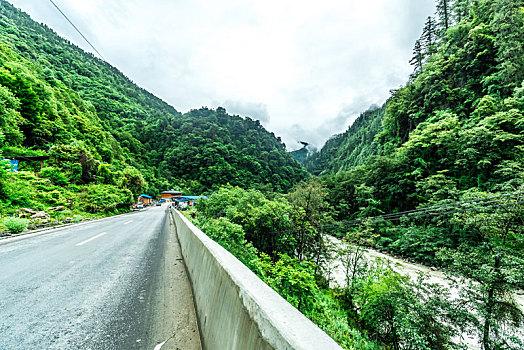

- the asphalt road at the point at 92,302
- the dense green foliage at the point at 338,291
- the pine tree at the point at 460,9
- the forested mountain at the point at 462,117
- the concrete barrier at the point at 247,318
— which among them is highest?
the pine tree at the point at 460,9

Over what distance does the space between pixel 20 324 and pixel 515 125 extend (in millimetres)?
35856

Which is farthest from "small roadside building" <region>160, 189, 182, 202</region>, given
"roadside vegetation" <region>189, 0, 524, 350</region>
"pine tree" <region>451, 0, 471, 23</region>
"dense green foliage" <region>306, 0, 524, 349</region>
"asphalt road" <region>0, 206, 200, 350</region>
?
"pine tree" <region>451, 0, 471, 23</region>

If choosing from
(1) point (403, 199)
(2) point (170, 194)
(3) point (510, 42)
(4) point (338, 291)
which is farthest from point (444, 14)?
(2) point (170, 194)

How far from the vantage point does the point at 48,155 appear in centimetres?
2061

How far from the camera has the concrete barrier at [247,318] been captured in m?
0.97

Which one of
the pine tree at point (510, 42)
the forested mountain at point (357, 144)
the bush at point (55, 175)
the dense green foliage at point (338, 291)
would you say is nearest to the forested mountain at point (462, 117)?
the pine tree at point (510, 42)

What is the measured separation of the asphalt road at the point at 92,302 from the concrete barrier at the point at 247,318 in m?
0.63

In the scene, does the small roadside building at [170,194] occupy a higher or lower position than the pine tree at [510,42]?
lower

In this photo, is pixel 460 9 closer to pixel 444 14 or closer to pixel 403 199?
pixel 444 14

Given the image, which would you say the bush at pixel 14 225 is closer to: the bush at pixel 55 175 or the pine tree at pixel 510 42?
the bush at pixel 55 175

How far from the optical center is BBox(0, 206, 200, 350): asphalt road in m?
2.37

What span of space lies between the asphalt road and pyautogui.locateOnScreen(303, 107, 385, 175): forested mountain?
64536 millimetres

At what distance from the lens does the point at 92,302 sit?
3156 mm

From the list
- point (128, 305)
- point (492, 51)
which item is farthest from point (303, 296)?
point (492, 51)
